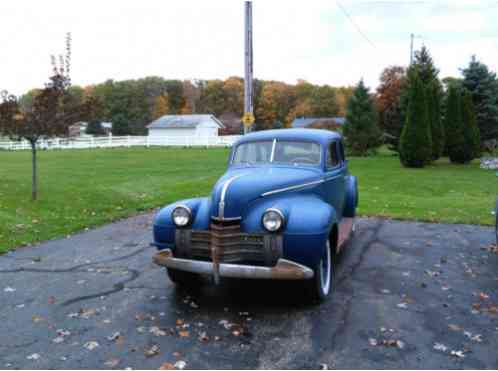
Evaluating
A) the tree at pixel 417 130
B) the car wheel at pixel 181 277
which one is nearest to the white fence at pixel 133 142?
the tree at pixel 417 130

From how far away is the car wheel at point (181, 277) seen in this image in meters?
5.39

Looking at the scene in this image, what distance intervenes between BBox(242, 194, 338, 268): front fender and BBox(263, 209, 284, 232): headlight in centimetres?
8

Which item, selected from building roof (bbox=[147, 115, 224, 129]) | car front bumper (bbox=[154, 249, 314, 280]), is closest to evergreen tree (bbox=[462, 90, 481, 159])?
car front bumper (bbox=[154, 249, 314, 280])

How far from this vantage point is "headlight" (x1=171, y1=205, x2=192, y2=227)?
195 inches

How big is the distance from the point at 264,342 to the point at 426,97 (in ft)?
67.6

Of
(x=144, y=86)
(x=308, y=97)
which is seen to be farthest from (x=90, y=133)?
(x=308, y=97)

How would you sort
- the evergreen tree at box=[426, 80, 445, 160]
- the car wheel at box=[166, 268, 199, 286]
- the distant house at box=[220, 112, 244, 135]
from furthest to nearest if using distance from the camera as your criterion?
the distant house at box=[220, 112, 244, 135]
the evergreen tree at box=[426, 80, 445, 160]
the car wheel at box=[166, 268, 199, 286]

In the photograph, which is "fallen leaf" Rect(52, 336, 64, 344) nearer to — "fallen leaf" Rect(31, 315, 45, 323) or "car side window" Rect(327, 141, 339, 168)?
"fallen leaf" Rect(31, 315, 45, 323)

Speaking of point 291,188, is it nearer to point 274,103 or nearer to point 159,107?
point 274,103

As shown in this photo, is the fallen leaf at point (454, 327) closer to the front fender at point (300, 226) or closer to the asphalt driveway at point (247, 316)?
the asphalt driveway at point (247, 316)

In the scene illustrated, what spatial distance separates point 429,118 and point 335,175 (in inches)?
715

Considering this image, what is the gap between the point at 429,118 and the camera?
2266 cm

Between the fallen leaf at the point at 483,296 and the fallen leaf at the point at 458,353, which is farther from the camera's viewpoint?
the fallen leaf at the point at 483,296

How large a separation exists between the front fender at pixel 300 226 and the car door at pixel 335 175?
1.16 m
